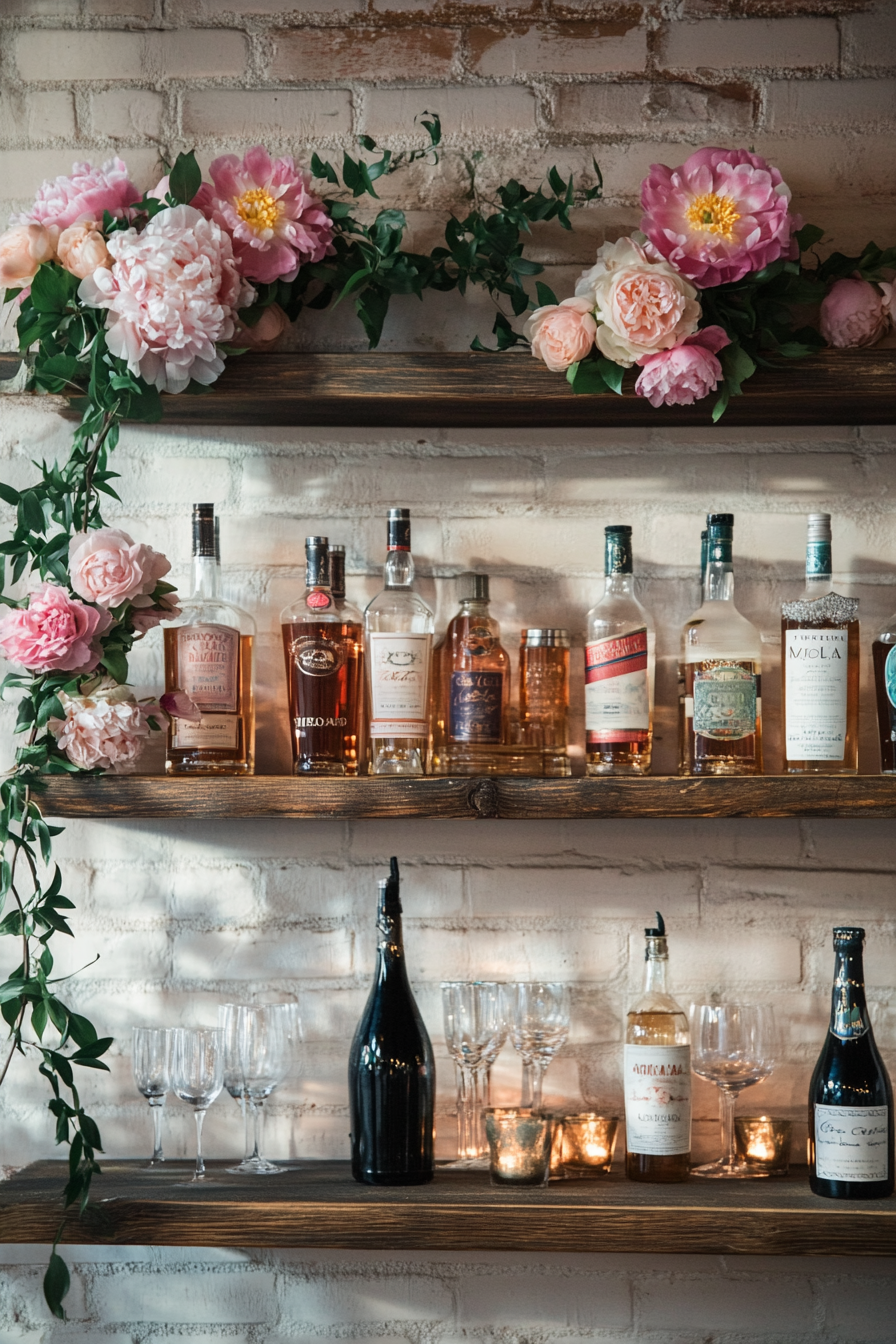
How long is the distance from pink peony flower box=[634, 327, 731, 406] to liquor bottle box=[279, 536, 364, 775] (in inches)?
15.3

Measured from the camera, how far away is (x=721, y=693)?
1.33 m

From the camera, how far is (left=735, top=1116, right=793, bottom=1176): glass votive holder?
4.42 feet

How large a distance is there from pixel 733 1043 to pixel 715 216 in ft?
2.93

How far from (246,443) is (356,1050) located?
0.72m

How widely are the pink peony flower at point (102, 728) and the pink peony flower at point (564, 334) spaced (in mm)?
574

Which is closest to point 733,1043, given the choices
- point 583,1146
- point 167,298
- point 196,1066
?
point 583,1146

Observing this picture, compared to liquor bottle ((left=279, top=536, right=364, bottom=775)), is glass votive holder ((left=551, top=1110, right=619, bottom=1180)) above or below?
below

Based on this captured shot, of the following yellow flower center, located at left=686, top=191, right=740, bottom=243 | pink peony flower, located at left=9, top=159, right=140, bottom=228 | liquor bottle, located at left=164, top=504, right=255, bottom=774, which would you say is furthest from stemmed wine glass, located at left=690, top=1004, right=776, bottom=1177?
pink peony flower, located at left=9, top=159, right=140, bottom=228

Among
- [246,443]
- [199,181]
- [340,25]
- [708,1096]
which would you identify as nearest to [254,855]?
[246,443]

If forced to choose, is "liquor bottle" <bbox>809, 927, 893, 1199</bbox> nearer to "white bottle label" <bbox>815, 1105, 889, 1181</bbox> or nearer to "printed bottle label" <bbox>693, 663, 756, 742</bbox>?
"white bottle label" <bbox>815, 1105, 889, 1181</bbox>

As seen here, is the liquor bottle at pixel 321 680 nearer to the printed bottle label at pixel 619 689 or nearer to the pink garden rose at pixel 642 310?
the printed bottle label at pixel 619 689

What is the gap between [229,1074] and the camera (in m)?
1.31

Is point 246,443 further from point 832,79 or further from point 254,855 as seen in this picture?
point 832,79

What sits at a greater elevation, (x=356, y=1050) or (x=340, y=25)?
(x=340, y=25)
